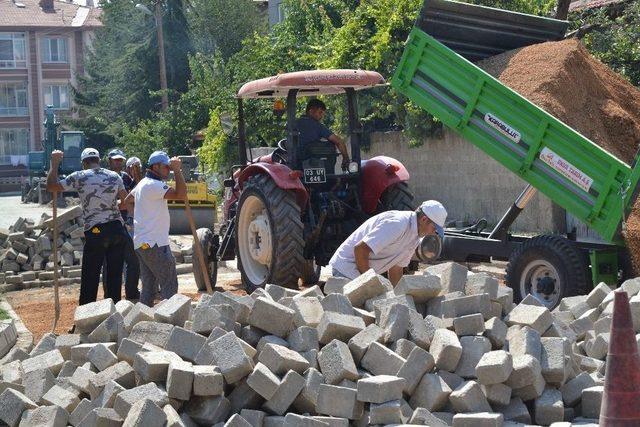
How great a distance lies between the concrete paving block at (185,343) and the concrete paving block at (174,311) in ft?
1.50

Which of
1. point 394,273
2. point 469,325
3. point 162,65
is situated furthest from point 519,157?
point 162,65

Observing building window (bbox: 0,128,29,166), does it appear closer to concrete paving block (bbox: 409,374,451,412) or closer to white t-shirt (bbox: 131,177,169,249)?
white t-shirt (bbox: 131,177,169,249)

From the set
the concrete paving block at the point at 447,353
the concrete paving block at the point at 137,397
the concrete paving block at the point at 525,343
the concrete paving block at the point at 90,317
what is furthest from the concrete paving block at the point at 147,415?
the concrete paving block at the point at 525,343

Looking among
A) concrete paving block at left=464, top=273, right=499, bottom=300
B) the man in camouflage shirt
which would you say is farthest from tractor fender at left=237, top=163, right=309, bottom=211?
concrete paving block at left=464, top=273, right=499, bottom=300

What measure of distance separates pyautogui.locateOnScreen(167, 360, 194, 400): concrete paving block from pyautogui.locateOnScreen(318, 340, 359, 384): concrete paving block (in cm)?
76

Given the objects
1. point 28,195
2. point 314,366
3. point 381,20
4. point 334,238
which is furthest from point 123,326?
point 28,195

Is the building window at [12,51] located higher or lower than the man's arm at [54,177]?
higher

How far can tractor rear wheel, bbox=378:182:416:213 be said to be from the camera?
11156mm

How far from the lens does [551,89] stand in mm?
10242

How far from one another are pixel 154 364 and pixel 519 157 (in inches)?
190

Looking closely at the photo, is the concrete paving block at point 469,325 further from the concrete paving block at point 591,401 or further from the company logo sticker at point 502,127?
the company logo sticker at point 502,127

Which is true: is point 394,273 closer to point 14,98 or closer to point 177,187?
point 177,187

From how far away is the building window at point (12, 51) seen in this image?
75.8 meters

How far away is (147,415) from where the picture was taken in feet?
Answer: 18.9
